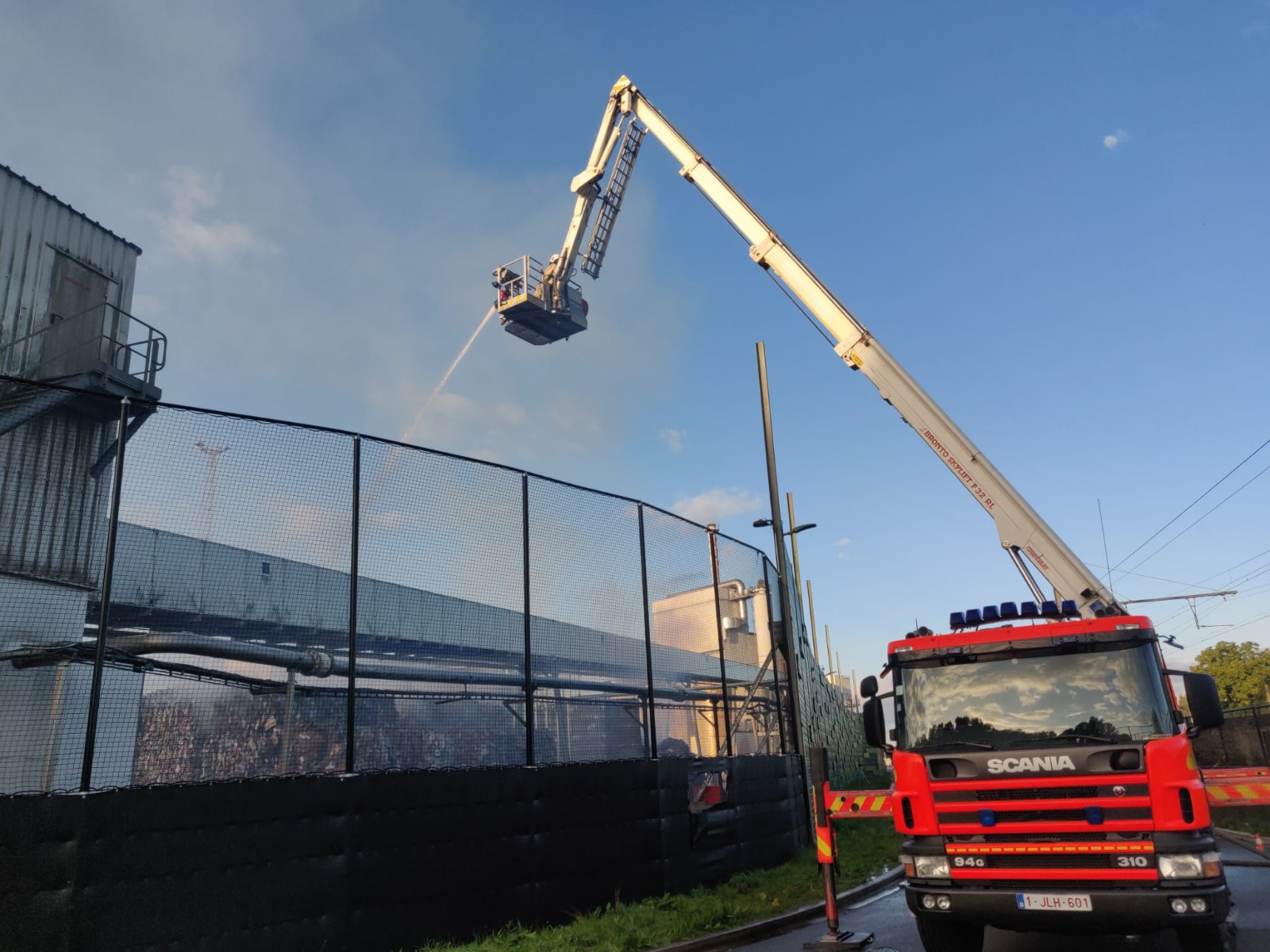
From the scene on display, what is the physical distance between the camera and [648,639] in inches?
470

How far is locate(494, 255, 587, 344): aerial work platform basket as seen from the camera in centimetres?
2511

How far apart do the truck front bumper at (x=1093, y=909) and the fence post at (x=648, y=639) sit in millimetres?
5117

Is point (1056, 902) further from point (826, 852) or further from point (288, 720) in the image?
point (288, 720)

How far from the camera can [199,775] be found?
7078 mm

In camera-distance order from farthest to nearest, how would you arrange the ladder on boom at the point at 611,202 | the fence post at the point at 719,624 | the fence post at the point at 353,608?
the ladder on boom at the point at 611,202 < the fence post at the point at 719,624 < the fence post at the point at 353,608

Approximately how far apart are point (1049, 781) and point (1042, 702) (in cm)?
65

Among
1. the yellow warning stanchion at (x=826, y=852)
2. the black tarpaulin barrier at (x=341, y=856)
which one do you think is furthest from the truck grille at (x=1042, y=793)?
the black tarpaulin barrier at (x=341, y=856)

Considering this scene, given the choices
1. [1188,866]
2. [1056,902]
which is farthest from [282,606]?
[1188,866]

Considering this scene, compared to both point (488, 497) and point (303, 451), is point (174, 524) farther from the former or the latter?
point (488, 497)

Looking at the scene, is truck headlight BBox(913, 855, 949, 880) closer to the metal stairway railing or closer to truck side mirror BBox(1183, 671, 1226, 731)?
truck side mirror BBox(1183, 671, 1226, 731)

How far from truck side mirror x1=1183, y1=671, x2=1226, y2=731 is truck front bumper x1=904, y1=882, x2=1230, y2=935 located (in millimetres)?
1090

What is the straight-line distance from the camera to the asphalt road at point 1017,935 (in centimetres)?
756

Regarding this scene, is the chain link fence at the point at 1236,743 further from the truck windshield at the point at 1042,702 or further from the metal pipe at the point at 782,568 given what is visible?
the truck windshield at the point at 1042,702

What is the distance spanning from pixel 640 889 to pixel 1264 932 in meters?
6.22
